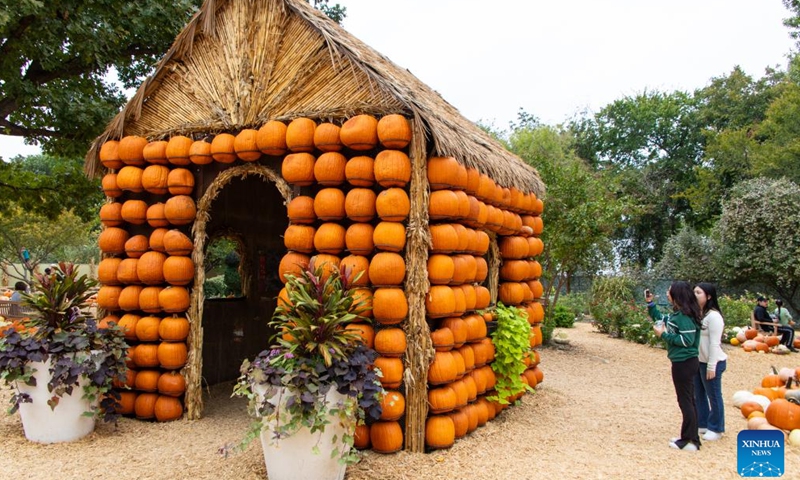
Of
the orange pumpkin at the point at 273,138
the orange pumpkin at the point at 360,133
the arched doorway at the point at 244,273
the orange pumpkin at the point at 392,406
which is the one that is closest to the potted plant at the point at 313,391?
the orange pumpkin at the point at 392,406

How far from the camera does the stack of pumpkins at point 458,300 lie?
5.14 m

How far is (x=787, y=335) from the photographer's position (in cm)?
1342

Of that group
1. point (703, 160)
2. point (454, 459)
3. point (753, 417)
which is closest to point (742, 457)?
point (454, 459)

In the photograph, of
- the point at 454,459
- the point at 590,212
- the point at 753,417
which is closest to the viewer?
the point at 454,459

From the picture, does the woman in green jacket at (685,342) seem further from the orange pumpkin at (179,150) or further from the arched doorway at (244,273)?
the arched doorway at (244,273)

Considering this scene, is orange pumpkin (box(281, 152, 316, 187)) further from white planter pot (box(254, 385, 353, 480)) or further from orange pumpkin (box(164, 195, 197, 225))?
white planter pot (box(254, 385, 353, 480))

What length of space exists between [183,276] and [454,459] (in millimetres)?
3518

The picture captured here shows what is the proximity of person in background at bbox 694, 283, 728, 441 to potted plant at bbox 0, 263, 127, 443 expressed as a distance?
6125 mm

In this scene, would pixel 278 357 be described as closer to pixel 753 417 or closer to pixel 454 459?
pixel 454 459

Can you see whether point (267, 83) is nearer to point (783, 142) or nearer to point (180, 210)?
point (180, 210)

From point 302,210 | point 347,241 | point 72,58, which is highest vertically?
point 72,58

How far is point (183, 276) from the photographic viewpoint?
6047 millimetres

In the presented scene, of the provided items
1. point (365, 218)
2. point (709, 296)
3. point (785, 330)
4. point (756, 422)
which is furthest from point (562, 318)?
point (365, 218)

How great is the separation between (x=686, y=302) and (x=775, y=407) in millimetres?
2248
